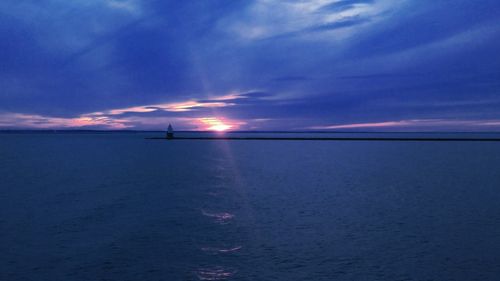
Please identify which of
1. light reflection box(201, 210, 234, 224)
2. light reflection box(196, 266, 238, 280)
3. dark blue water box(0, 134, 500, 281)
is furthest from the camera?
light reflection box(201, 210, 234, 224)

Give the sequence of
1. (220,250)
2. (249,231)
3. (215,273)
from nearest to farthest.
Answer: (215,273) < (220,250) < (249,231)

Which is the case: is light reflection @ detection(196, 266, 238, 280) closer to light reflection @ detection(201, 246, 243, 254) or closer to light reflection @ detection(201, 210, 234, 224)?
light reflection @ detection(201, 246, 243, 254)

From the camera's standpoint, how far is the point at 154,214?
2164 cm

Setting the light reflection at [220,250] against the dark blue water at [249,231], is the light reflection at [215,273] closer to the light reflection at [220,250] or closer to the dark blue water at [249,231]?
the dark blue water at [249,231]

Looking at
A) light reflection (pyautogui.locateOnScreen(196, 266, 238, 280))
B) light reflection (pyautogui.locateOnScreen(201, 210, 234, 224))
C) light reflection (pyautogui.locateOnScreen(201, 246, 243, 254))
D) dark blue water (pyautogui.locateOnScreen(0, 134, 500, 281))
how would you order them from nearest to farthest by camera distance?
light reflection (pyautogui.locateOnScreen(196, 266, 238, 280)) → dark blue water (pyautogui.locateOnScreen(0, 134, 500, 281)) → light reflection (pyautogui.locateOnScreen(201, 246, 243, 254)) → light reflection (pyautogui.locateOnScreen(201, 210, 234, 224))

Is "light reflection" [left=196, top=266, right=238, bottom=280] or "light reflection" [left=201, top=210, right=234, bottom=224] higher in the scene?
"light reflection" [left=196, top=266, right=238, bottom=280]

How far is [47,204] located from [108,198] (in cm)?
398

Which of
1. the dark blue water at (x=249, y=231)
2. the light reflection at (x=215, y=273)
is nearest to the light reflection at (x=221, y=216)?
the dark blue water at (x=249, y=231)

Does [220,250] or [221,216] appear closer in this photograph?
[220,250]

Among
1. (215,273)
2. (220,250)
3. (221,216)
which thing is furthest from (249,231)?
(215,273)

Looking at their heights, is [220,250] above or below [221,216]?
above

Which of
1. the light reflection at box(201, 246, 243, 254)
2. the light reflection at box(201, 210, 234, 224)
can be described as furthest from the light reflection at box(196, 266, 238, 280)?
the light reflection at box(201, 210, 234, 224)

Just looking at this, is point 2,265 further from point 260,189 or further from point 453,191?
point 453,191

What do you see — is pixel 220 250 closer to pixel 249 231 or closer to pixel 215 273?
pixel 215 273
